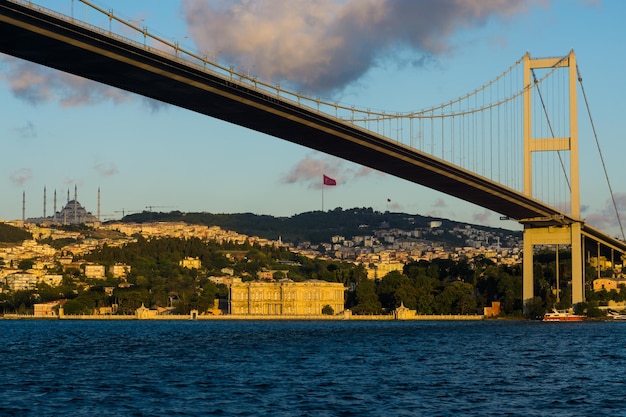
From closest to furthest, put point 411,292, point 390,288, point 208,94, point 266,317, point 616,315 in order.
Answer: point 208,94
point 616,315
point 411,292
point 390,288
point 266,317

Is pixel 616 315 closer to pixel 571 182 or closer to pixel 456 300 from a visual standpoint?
pixel 456 300

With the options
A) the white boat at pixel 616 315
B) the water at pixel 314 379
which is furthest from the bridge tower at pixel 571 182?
the water at pixel 314 379

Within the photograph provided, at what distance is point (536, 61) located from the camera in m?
82.0

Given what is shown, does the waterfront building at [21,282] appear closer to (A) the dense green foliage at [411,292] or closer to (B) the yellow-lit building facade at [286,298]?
(A) the dense green foliage at [411,292]

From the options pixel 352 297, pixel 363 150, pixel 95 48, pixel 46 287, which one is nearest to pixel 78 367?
pixel 95 48

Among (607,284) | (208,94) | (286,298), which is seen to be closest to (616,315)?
(607,284)

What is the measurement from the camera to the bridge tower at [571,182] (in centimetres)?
7762

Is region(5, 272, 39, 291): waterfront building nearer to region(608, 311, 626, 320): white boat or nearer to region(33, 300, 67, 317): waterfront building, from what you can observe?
region(33, 300, 67, 317): waterfront building

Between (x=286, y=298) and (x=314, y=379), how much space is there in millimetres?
112346

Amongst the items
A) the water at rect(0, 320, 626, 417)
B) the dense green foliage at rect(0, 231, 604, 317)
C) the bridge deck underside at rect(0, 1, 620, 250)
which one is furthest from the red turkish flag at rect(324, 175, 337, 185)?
the water at rect(0, 320, 626, 417)

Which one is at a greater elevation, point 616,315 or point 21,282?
point 21,282

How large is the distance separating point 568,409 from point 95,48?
21.3 metres

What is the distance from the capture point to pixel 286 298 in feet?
480

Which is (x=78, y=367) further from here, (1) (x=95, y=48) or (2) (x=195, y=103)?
(2) (x=195, y=103)
